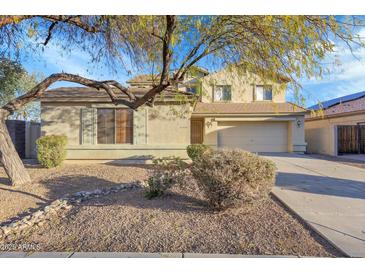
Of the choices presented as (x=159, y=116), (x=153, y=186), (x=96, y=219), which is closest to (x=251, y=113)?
(x=159, y=116)

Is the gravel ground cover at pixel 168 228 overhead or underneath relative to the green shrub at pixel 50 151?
underneath

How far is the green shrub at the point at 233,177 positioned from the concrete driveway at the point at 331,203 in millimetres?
1021

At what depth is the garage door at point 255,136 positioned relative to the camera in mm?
15930

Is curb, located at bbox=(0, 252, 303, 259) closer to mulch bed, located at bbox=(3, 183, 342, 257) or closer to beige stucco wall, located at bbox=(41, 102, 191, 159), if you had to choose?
mulch bed, located at bbox=(3, 183, 342, 257)

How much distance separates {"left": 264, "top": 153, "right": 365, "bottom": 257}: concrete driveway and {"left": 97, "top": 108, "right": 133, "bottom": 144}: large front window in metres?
6.59

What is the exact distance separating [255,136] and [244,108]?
2197 millimetres

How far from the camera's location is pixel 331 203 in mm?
4969

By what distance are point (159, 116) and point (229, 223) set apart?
7.06 m

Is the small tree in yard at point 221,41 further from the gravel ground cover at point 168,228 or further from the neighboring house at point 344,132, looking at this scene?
the neighboring house at point 344,132

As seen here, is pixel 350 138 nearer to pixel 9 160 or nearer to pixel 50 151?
pixel 50 151

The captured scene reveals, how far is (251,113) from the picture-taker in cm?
1543

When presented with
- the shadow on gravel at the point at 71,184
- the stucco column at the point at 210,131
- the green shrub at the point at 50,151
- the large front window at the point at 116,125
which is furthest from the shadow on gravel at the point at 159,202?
the stucco column at the point at 210,131

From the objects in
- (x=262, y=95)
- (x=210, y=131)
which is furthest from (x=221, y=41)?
(x=262, y=95)
